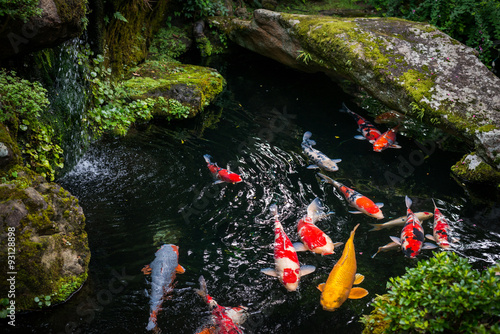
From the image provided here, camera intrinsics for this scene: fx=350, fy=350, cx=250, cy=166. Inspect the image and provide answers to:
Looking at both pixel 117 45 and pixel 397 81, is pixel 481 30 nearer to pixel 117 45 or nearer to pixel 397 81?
pixel 397 81

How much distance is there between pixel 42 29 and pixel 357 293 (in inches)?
213

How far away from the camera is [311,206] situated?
5.89 meters

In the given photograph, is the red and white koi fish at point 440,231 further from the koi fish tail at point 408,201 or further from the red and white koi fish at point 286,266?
the red and white koi fish at point 286,266

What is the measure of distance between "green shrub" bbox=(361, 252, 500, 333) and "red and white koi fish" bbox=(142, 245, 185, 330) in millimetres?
2560

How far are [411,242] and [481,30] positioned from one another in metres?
7.56

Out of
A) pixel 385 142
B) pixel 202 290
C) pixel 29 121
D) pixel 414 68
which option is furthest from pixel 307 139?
pixel 29 121

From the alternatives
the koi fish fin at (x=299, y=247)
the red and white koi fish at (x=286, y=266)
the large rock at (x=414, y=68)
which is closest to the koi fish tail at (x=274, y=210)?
the red and white koi fish at (x=286, y=266)

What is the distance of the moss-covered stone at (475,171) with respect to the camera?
694cm

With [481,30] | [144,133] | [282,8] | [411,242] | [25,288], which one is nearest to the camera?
[25,288]

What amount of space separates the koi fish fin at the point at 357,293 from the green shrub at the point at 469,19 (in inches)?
328

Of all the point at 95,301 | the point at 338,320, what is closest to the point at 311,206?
the point at 338,320

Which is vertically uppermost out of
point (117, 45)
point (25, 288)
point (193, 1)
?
point (193, 1)

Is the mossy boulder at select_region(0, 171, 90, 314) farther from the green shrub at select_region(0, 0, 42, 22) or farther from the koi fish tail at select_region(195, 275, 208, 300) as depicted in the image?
the green shrub at select_region(0, 0, 42, 22)

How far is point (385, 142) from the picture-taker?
7895 millimetres
